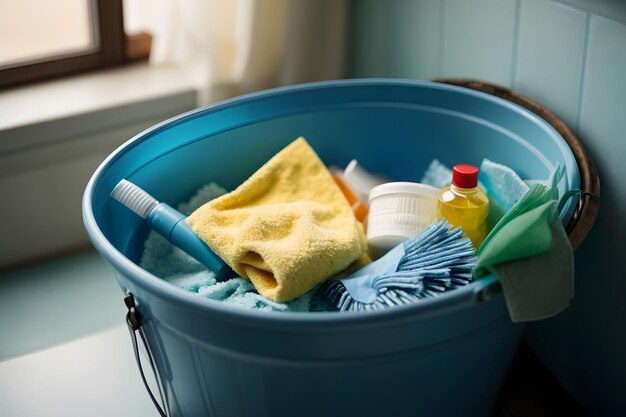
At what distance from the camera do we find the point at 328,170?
1.06 metres

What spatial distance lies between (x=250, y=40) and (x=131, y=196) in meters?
0.41

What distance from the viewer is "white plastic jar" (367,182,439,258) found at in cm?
89

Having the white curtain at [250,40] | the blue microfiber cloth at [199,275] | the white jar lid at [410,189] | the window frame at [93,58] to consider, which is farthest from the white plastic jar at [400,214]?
the window frame at [93,58]

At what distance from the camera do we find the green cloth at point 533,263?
667mm

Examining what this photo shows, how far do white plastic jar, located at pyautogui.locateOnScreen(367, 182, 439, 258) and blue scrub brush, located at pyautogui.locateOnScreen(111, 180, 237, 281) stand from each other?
0.57 feet

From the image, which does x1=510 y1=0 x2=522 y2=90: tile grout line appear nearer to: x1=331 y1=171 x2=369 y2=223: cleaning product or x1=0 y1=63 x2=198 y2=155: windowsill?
x1=331 y1=171 x2=369 y2=223: cleaning product

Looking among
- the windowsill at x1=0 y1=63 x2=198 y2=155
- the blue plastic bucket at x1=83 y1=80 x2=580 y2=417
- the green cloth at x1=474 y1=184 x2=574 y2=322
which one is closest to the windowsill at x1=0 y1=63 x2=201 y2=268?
the windowsill at x1=0 y1=63 x2=198 y2=155

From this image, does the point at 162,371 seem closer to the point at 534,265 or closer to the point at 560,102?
the point at 534,265

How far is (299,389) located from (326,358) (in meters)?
0.06

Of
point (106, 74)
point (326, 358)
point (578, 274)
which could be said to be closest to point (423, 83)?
point (578, 274)

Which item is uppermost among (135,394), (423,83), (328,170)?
(423,83)

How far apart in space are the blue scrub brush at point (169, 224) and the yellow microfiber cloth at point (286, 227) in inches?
0.7

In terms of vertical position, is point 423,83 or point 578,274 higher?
point 423,83

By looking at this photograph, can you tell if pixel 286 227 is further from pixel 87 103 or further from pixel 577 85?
pixel 87 103
